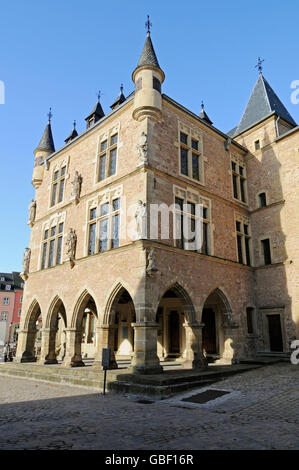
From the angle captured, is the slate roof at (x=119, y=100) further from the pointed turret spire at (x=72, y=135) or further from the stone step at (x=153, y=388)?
the stone step at (x=153, y=388)

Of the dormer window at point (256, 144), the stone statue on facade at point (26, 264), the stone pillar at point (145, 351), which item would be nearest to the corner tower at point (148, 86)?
the dormer window at point (256, 144)

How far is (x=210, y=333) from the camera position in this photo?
57.9 ft

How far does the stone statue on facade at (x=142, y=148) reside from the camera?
13297mm

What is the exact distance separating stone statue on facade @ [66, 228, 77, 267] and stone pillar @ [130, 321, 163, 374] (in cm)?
586

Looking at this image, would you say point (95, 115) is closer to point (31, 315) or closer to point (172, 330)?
point (31, 315)

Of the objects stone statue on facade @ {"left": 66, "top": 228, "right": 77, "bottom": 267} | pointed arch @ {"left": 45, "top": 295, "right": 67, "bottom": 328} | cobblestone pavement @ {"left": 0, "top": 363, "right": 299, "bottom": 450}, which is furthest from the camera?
pointed arch @ {"left": 45, "top": 295, "right": 67, "bottom": 328}

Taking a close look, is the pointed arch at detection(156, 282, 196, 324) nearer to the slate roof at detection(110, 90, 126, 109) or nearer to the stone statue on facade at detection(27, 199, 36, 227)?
the stone statue on facade at detection(27, 199, 36, 227)

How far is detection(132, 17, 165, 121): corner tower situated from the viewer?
1409 centimetres

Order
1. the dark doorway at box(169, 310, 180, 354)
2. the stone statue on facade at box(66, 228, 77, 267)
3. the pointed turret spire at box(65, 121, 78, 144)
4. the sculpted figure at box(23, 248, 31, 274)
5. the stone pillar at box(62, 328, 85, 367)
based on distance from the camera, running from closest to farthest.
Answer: the stone pillar at box(62, 328, 85, 367), the stone statue on facade at box(66, 228, 77, 267), the dark doorway at box(169, 310, 180, 354), the sculpted figure at box(23, 248, 31, 274), the pointed turret spire at box(65, 121, 78, 144)

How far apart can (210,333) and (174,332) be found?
1.98 m

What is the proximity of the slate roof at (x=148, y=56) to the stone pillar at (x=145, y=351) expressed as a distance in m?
10.9

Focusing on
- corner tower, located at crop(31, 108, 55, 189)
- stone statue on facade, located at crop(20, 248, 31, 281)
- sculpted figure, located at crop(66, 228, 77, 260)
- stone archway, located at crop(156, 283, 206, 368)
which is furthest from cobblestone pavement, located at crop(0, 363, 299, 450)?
corner tower, located at crop(31, 108, 55, 189)

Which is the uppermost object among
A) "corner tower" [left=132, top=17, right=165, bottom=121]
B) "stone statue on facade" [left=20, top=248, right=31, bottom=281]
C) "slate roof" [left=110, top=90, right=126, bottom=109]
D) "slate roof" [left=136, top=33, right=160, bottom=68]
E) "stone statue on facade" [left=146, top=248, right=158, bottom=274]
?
"slate roof" [left=110, top=90, right=126, bottom=109]
